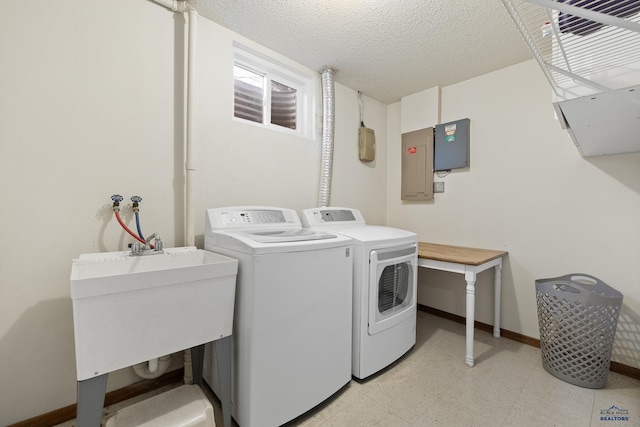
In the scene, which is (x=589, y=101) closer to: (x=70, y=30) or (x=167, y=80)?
(x=167, y=80)

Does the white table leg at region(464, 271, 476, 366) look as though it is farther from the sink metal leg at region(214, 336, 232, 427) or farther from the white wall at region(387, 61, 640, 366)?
the sink metal leg at region(214, 336, 232, 427)

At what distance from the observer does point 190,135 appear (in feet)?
5.71

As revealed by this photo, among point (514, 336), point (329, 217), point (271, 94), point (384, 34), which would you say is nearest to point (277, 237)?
point (329, 217)

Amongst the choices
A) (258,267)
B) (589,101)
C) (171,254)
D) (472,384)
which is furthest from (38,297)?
(589,101)

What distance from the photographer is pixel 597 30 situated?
2.88 feet

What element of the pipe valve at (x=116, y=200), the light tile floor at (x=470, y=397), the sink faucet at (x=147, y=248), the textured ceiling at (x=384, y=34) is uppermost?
the textured ceiling at (x=384, y=34)

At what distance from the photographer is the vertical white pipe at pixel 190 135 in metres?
1.72

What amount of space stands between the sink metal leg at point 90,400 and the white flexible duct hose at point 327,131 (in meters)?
1.85

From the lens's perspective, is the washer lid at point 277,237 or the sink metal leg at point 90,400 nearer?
the sink metal leg at point 90,400

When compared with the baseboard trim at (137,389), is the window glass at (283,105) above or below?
above

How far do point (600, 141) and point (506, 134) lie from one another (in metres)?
0.82

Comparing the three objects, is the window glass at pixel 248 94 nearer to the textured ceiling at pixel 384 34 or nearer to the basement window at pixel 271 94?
the basement window at pixel 271 94

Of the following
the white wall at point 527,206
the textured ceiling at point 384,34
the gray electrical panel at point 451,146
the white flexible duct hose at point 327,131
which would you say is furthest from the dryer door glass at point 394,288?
the textured ceiling at point 384,34

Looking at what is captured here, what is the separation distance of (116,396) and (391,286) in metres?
1.84
